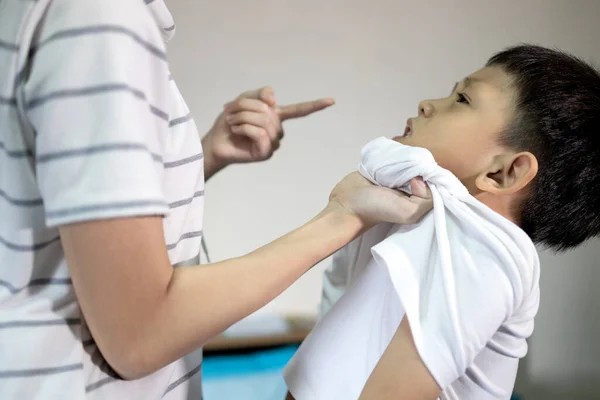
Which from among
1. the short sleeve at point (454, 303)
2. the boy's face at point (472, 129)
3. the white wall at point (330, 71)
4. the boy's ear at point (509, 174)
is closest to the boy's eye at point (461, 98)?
the boy's face at point (472, 129)

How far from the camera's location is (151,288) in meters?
0.43

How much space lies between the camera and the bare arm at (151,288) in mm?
404

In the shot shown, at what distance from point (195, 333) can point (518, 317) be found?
410 millimetres

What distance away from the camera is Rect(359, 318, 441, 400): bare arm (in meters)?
0.57

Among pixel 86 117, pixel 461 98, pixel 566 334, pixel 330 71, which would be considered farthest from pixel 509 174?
pixel 566 334

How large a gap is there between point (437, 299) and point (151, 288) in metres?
0.32

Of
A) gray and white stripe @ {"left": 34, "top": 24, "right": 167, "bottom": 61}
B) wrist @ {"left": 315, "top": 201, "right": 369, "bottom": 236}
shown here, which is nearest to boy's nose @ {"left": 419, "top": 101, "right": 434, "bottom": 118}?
wrist @ {"left": 315, "top": 201, "right": 369, "bottom": 236}

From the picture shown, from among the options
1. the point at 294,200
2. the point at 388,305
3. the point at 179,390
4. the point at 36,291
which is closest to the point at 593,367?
the point at 294,200

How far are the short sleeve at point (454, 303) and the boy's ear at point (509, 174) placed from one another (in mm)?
120

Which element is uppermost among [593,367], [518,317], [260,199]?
[518,317]

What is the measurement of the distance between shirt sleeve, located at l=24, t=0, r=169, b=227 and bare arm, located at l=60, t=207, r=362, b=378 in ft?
0.07

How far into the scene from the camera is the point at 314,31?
131 cm

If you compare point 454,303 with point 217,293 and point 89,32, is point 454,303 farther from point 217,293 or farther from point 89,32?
point 89,32

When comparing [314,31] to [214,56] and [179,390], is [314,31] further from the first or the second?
[179,390]
